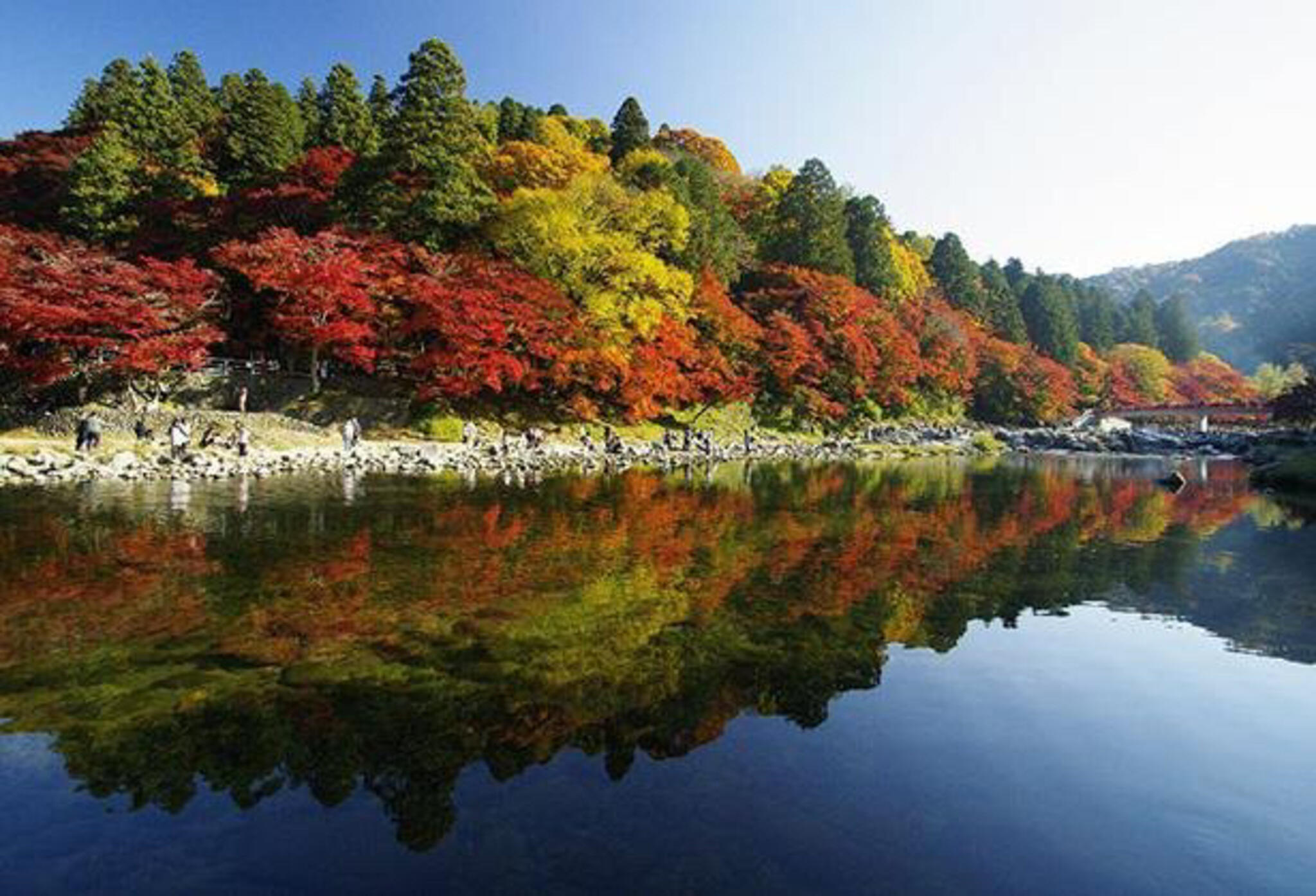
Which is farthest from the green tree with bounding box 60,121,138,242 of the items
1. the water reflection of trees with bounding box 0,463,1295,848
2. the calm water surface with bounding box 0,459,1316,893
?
the calm water surface with bounding box 0,459,1316,893

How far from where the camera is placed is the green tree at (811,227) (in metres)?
61.3

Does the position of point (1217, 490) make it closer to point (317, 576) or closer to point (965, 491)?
point (965, 491)

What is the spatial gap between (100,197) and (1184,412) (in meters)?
96.7

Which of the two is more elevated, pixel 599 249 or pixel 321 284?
pixel 599 249

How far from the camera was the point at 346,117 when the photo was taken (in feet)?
181

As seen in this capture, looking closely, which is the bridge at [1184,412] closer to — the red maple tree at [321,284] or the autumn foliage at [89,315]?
the red maple tree at [321,284]

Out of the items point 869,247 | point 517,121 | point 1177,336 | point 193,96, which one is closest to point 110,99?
point 193,96

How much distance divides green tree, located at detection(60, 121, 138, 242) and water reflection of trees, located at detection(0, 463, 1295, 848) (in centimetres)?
3001

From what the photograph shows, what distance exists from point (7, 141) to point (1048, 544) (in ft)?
259

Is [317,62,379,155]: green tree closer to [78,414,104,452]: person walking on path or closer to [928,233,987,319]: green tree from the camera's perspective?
[78,414,104,452]: person walking on path

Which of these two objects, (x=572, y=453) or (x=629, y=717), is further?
(x=572, y=453)

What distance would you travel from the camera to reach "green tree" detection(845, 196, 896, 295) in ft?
220

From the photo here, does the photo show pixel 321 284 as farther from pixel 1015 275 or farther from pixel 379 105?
pixel 1015 275

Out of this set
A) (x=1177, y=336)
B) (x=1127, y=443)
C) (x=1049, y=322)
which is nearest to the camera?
(x=1127, y=443)
